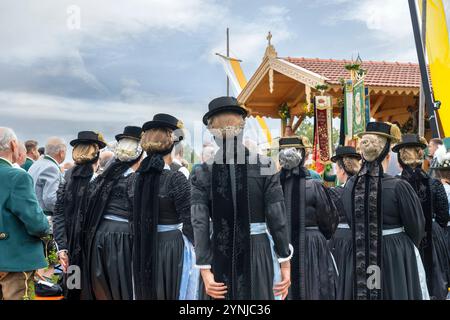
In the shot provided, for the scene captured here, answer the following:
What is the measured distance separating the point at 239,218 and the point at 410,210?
64.7 inches

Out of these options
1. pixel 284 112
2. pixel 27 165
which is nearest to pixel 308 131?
pixel 284 112

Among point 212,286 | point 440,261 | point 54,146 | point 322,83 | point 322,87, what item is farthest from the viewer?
point 322,83

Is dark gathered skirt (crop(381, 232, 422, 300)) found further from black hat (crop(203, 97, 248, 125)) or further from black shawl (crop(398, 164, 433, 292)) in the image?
black hat (crop(203, 97, 248, 125))

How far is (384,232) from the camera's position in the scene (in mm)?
4387

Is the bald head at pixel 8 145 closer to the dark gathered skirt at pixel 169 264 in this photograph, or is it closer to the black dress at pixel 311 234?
the dark gathered skirt at pixel 169 264

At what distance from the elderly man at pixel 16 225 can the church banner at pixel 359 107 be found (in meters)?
7.16

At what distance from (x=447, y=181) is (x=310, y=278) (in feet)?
6.32

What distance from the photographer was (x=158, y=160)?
→ 13.4ft

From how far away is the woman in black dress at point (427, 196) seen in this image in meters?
5.36

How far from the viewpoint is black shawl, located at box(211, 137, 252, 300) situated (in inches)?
131

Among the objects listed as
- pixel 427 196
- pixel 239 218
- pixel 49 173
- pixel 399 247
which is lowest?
pixel 399 247

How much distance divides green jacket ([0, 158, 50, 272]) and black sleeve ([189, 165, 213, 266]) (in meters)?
1.35

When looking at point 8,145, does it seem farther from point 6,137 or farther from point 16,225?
point 16,225
